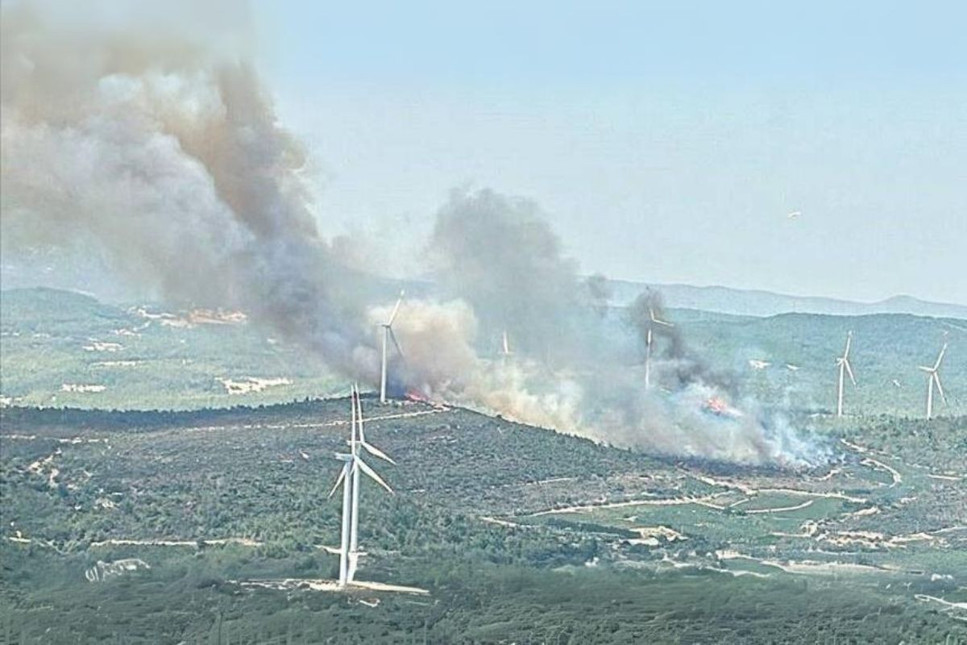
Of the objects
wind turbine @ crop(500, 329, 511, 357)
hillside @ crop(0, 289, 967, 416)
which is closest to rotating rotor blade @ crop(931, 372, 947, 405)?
hillside @ crop(0, 289, 967, 416)

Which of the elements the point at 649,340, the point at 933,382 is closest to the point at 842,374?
the point at 933,382

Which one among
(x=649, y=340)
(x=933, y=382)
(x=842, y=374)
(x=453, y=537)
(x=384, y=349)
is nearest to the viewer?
(x=453, y=537)

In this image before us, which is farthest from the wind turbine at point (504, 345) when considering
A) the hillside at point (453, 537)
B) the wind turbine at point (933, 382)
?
the wind turbine at point (933, 382)

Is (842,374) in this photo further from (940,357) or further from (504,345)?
(504,345)

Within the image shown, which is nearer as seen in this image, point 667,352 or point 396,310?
point 396,310

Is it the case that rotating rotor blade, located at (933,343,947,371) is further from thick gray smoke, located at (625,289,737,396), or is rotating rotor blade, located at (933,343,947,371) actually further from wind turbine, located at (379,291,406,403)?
wind turbine, located at (379,291,406,403)

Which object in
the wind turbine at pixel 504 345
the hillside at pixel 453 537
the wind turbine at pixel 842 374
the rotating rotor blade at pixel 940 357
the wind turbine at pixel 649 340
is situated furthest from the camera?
the rotating rotor blade at pixel 940 357

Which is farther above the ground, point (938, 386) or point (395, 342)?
point (395, 342)

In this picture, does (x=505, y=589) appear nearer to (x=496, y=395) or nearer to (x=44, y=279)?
(x=496, y=395)

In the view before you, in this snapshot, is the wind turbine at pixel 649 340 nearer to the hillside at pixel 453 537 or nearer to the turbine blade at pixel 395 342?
the hillside at pixel 453 537

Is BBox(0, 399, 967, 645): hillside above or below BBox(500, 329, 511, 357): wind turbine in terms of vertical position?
below

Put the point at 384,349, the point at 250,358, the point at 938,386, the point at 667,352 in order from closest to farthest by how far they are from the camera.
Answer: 1. the point at 384,349
2. the point at 667,352
3. the point at 938,386
4. the point at 250,358
